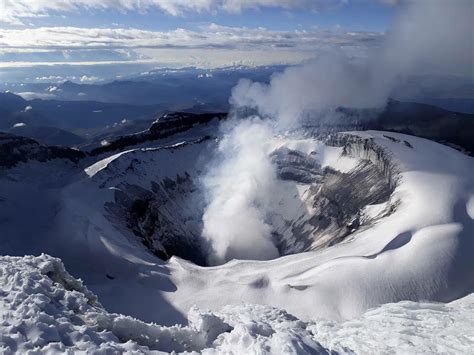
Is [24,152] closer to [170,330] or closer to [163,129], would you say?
[163,129]

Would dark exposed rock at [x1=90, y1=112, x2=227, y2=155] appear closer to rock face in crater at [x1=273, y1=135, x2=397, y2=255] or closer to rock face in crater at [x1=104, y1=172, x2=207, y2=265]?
rock face in crater at [x1=104, y1=172, x2=207, y2=265]

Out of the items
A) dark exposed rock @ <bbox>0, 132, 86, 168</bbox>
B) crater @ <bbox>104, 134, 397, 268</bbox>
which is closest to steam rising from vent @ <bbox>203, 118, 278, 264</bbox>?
crater @ <bbox>104, 134, 397, 268</bbox>

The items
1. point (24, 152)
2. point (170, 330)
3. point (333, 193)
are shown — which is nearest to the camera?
point (170, 330)

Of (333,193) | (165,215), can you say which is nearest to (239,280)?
(165,215)

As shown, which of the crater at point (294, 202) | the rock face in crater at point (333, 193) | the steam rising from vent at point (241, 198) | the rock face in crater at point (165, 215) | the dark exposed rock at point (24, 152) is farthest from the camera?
the steam rising from vent at point (241, 198)

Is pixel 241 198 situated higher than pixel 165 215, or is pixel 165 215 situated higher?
pixel 165 215

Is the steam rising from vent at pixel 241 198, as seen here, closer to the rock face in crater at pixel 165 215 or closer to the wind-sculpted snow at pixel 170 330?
the rock face in crater at pixel 165 215

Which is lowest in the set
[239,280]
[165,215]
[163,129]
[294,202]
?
[294,202]

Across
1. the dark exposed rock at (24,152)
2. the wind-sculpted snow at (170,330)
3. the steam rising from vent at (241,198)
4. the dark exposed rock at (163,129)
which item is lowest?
the steam rising from vent at (241,198)

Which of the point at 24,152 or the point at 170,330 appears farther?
the point at 24,152

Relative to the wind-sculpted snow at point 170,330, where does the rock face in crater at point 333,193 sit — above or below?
below

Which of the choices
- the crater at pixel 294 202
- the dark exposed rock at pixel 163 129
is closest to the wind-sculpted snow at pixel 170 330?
the crater at pixel 294 202
